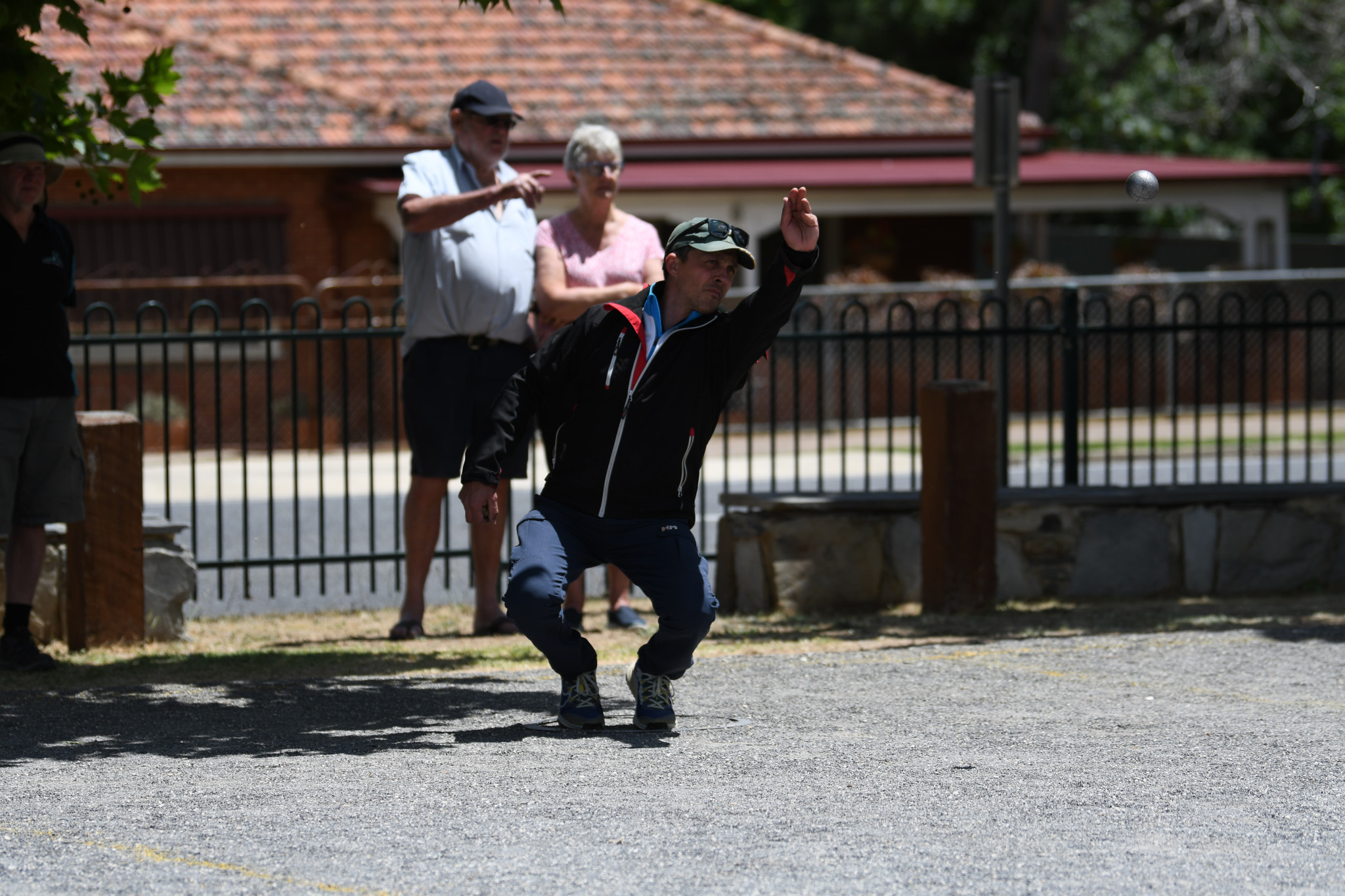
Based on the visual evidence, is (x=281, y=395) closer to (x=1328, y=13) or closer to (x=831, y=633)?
(x=831, y=633)

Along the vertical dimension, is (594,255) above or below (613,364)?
above

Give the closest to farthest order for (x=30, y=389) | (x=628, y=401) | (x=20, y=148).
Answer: (x=628, y=401) → (x=20, y=148) → (x=30, y=389)

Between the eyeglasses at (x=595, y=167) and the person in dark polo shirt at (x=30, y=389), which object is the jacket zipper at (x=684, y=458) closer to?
the eyeglasses at (x=595, y=167)

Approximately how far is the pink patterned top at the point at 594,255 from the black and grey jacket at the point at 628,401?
1.68 meters

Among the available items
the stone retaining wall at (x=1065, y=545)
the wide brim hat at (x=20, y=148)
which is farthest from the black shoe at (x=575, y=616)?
the wide brim hat at (x=20, y=148)

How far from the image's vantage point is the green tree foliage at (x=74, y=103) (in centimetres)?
609

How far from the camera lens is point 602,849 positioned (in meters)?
4.01

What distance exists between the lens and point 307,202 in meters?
17.9

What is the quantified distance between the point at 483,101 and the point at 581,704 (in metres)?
2.53

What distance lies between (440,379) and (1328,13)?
22876 millimetres

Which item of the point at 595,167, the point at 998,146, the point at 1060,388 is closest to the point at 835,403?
the point at 1060,388

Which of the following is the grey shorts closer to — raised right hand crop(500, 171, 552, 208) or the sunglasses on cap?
raised right hand crop(500, 171, 552, 208)

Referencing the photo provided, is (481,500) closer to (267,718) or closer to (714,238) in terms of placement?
(714,238)

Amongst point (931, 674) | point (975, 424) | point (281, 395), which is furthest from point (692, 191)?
point (931, 674)
